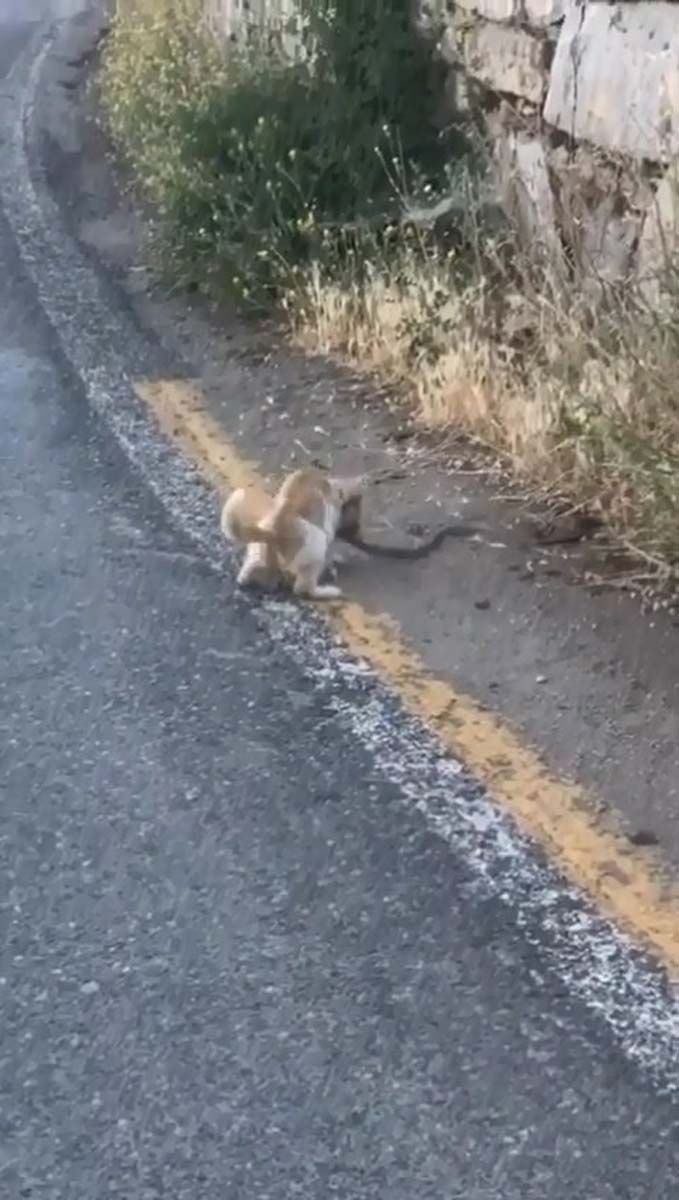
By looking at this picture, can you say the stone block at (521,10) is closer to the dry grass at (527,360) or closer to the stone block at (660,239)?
the dry grass at (527,360)

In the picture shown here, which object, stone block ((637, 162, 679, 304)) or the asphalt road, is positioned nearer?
the asphalt road

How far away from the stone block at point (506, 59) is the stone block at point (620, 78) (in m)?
0.17

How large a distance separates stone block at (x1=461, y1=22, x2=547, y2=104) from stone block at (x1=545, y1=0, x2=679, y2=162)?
0.17 m

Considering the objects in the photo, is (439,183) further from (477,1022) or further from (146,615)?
(477,1022)

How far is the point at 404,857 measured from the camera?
351 cm

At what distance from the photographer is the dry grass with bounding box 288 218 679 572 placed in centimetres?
487

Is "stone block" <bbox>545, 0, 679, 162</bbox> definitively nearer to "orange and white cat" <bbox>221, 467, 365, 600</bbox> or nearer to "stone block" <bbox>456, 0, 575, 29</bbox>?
"stone block" <bbox>456, 0, 575, 29</bbox>

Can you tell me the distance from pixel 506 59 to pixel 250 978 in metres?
5.09

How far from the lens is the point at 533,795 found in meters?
3.70

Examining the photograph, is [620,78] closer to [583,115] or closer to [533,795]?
[583,115]

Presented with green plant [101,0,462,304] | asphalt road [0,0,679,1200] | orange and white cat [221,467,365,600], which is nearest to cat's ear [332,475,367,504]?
orange and white cat [221,467,365,600]

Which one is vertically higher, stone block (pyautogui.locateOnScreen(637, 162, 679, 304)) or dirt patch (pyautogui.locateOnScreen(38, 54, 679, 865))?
stone block (pyautogui.locateOnScreen(637, 162, 679, 304))

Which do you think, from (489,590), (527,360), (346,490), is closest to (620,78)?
(527,360)

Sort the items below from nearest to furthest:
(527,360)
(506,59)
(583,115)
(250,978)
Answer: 1. (250,978)
2. (527,360)
3. (583,115)
4. (506,59)
